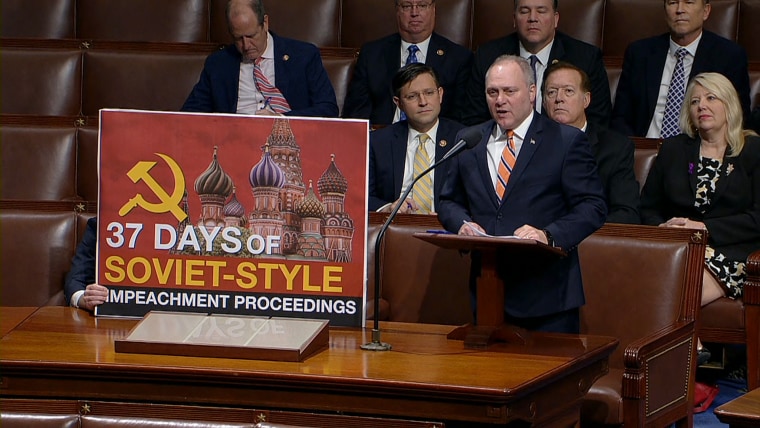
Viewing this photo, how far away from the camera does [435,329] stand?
2.41 metres

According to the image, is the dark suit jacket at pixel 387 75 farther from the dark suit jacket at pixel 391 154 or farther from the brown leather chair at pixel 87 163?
the brown leather chair at pixel 87 163

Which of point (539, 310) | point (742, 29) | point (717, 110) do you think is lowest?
point (539, 310)

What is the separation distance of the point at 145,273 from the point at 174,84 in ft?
5.40

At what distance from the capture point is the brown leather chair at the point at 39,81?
389cm

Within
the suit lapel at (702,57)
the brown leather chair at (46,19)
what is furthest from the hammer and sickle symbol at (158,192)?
the brown leather chair at (46,19)

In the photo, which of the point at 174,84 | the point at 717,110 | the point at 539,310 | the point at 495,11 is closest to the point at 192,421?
the point at 539,310

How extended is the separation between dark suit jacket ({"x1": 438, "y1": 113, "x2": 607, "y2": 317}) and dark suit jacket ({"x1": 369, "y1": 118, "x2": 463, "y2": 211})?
0.83 m

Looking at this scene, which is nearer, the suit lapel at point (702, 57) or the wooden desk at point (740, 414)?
the wooden desk at point (740, 414)

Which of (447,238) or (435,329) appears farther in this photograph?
(435,329)

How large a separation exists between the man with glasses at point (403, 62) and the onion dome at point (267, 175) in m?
1.42

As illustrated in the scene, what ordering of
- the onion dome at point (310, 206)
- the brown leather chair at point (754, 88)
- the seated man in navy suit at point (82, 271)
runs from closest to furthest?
the onion dome at point (310, 206) < the seated man in navy suit at point (82, 271) < the brown leather chair at point (754, 88)

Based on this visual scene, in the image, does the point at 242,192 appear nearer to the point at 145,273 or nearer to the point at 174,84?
the point at 145,273

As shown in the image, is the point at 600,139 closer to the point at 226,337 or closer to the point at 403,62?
the point at 403,62

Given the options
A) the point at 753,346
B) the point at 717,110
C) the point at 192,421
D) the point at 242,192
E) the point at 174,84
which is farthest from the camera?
the point at 174,84
